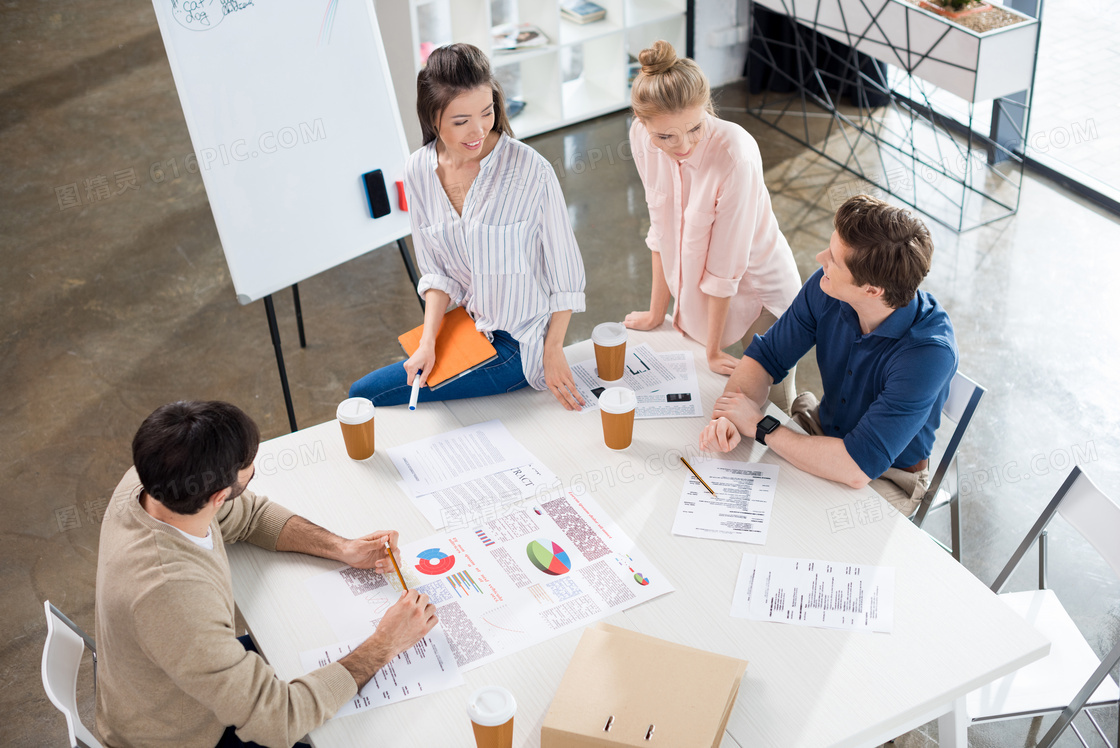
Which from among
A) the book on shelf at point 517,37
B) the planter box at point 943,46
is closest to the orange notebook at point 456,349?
the planter box at point 943,46

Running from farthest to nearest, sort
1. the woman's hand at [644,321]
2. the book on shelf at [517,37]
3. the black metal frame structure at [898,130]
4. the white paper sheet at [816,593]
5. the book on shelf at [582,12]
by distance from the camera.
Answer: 1. the book on shelf at [582,12]
2. the book on shelf at [517,37]
3. the black metal frame structure at [898,130]
4. the woman's hand at [644,321]
5. the white paper sheet at [816,593]

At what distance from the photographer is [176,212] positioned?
195 inches

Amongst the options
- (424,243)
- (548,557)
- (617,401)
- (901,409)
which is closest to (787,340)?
(901,409)

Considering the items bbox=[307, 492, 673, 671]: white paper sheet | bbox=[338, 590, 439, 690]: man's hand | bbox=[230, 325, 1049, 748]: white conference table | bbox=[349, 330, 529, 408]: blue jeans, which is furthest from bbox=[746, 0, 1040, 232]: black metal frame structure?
A: bbox=[338, 590, 439, 690]: man's hand

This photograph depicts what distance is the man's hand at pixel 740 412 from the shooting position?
86.5 inches

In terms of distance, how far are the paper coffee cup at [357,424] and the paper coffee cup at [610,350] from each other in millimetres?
586

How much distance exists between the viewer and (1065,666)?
6.91ft

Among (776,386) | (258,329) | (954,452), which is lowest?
(258,329)

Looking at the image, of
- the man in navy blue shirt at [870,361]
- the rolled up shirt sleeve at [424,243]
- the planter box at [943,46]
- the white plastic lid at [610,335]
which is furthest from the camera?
the planter box at [943,46]

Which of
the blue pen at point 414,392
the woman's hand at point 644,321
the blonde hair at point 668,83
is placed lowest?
the woman's hand at point 644,321

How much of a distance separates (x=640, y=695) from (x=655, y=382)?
39.3 inches

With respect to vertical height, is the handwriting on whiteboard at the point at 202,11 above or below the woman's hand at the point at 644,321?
above

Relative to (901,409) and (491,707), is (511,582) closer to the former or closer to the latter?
(491,707)

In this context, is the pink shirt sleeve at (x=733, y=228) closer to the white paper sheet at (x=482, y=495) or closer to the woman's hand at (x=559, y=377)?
the woman's hand at (x=559, y=377)
